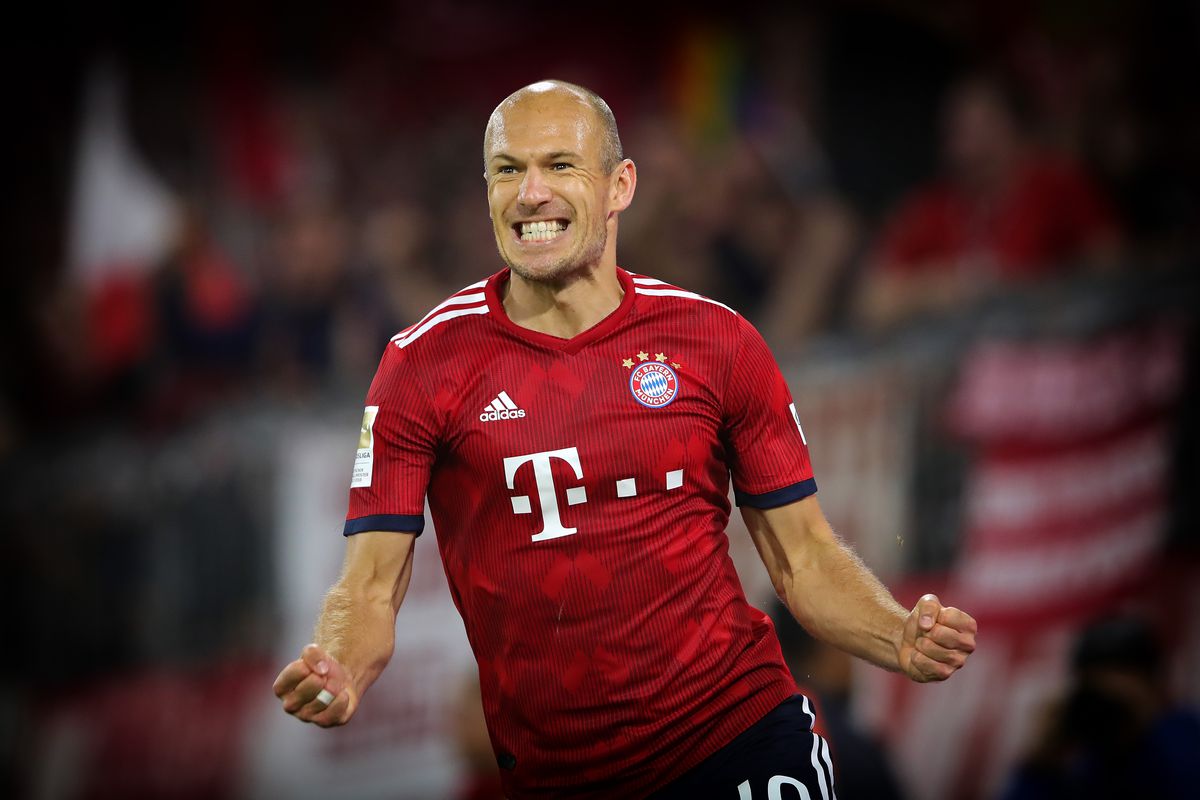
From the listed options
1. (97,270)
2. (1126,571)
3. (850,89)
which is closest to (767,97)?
(850,89)

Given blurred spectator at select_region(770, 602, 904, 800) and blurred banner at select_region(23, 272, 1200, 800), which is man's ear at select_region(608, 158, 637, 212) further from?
blurred banner at select_region(23, 272, 1200, 800)

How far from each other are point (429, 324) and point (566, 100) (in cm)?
59

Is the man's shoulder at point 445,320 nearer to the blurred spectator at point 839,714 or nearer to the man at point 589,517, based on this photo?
the man at point 589,517

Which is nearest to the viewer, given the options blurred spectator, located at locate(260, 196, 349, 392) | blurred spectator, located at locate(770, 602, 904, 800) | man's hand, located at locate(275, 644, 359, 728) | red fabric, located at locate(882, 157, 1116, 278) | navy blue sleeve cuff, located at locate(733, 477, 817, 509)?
man's hand, located at locate(275, 644, 359, 728)

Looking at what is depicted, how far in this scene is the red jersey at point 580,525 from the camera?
125 inches

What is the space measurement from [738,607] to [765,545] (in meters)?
0.19

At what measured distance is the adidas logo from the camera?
3.20 metres

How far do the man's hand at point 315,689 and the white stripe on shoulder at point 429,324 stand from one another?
0.74 m

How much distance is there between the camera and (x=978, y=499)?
8188 mm

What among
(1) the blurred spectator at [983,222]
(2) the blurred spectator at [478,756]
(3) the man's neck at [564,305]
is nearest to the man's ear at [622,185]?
(3) the man's neck at [564,305]

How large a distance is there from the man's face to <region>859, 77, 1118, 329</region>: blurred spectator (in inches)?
209

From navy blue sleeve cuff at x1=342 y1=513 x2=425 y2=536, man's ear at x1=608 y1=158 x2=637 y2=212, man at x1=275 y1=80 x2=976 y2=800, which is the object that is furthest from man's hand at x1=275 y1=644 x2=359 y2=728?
man's ear at x1=608 y1=158 x2=637 y2=212

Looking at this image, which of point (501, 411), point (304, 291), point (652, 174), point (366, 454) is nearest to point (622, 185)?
point (501, 411)

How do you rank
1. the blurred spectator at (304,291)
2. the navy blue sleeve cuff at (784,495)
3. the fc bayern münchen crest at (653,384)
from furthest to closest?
the blurred spectator at (304,291)
the navy blue sleeve cuff at (784,495)
the fc bayern münchen crest at (653,384)
